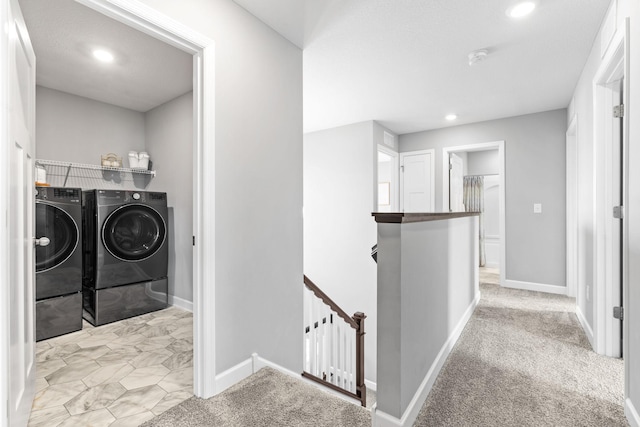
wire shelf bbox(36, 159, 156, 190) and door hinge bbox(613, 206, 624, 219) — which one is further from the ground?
wire shelf bbox(36, 159, 156, 190)

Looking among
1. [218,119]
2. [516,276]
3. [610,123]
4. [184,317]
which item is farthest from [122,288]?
[516,276]

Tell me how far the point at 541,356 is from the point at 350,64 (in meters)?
2.79

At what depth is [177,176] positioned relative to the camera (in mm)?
3320

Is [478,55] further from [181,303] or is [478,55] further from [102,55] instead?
[181,303]

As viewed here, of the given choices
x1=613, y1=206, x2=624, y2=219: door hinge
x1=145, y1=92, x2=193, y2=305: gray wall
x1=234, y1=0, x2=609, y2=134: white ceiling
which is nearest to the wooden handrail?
x1=145, y1=92, x2=193, y2=305: gray wall

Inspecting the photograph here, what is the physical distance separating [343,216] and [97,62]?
Result: 3417 millimetres

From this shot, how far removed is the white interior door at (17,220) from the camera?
1.01m

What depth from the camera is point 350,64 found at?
2.86 m

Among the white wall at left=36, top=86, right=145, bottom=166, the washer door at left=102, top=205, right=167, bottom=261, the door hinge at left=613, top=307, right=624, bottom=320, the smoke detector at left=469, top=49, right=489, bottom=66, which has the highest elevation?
the smoke detector at left=469, top=49, right=489, bottom=66

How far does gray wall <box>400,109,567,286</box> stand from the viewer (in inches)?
159

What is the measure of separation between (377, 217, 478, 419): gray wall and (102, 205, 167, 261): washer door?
8.42 ft

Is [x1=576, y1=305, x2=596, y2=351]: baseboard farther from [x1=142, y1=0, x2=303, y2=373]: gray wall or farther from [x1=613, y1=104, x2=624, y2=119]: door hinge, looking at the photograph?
[x1=142, y1=0, x2=303, y2=373]: gray wall

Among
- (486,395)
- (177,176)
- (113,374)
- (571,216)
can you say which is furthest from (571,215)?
(113,374)

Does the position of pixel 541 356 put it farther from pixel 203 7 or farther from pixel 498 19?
pixel 203 7
